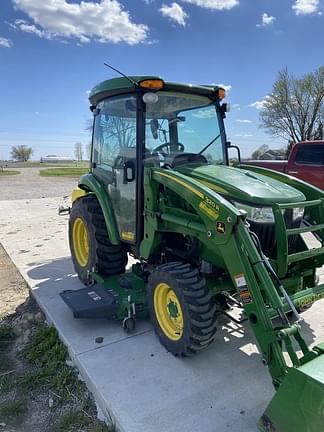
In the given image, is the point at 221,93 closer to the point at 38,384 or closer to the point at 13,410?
the point at 38,384

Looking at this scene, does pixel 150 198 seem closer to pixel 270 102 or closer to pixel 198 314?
pixel 198 314

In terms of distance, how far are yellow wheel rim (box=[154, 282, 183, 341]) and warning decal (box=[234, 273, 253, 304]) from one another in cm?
64

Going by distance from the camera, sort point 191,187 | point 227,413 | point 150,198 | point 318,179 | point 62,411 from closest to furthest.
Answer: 1. point 227,413
2. point 62,411
3. point 191,187
4. point 150,198
5. point 318,179

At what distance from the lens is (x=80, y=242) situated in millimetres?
4730

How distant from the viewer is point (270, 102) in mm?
31484

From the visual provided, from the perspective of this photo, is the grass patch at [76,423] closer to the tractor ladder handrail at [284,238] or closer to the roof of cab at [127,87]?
the tractor ladder handrail at [284,238]

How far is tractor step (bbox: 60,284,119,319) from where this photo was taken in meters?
3.35

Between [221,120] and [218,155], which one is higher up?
[221,120]

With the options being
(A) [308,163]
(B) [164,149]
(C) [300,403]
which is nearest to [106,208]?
(B) [164,149]

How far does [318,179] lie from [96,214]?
630 centimetres

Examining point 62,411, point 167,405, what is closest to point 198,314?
point 167,405

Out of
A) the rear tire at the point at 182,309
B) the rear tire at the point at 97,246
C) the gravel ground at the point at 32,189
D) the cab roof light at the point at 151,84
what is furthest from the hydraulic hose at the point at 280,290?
the gravel ground at the point at 32,189

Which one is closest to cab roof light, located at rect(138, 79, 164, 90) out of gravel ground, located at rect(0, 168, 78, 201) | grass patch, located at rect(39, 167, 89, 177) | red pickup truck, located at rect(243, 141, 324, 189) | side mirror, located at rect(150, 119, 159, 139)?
side mirror, located at rect(150, 119, 159, 139)

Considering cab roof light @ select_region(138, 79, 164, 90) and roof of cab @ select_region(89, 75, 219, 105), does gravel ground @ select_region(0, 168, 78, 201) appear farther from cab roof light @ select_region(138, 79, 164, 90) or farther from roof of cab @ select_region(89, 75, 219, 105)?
cab roof light @ select_region(138, 79, 164, 90)
